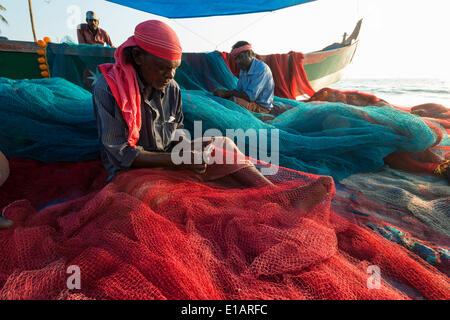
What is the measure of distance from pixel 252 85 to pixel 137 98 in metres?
2.80

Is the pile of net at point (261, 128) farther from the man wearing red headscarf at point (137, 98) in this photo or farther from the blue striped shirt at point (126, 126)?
the man wearing red headscarf at point (137, 98)

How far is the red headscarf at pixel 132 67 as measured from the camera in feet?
4.66

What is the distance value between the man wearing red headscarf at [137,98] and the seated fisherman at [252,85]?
2.44 meters

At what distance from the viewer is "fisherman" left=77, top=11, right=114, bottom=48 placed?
18.2ft

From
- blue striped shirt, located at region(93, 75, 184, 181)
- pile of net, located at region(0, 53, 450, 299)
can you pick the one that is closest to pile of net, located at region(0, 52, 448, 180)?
pile of net, located at region(0, 53, 450, 299)

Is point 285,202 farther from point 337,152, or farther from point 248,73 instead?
point 248,73

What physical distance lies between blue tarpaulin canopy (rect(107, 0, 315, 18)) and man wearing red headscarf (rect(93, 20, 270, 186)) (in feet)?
21.3

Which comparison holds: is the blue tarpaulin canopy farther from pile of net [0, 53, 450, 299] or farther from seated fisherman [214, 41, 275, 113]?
pile of net [0, 53, 450, 299]

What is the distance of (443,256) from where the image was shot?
53.2 inches

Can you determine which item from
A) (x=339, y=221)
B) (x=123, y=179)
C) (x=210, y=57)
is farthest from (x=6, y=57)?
(x=339, y=221)

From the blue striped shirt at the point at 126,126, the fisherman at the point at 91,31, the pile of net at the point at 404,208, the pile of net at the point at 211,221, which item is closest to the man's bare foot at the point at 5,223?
the pile of net at the point at 211,221

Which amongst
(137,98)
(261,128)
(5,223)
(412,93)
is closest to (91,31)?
(261,128)

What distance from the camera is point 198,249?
1.04 m

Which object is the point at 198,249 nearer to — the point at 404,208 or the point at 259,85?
the point at 404,208
